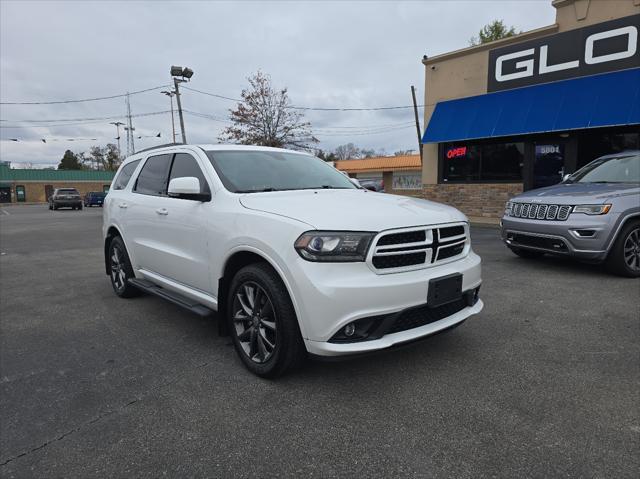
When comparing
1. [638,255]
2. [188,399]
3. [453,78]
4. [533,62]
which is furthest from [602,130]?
[188,399]

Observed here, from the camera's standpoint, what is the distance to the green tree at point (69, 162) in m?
91.8

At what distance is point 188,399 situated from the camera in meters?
2.84

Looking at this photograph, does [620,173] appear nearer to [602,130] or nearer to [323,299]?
[323,299]

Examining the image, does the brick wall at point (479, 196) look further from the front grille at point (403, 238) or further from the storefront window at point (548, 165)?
the front grille at point (403, 238)

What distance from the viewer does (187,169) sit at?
157 inches

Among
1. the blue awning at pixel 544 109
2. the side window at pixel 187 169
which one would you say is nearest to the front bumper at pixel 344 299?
the side window at pixel 187 169

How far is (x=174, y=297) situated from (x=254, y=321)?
122 centimetres

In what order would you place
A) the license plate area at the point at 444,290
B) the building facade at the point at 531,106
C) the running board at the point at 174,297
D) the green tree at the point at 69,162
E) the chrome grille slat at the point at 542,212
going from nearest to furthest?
the license plate area at the point at 444,290 → the running board at the point at 174,297 → the chrome grille slat at the point at 542,212 → the building facade at the point at 531,106 → the green tree at the point at 69,162

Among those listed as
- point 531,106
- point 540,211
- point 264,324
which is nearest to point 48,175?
point 531,106

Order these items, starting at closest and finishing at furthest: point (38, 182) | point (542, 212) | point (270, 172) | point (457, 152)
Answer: point (270, 172) → point (542, 212) → point (457, 152) → point (38, 182)

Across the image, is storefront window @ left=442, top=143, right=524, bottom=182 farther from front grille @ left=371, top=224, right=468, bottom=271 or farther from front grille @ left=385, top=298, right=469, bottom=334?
front grille @ left=385, top=298, right=469, bottom=334

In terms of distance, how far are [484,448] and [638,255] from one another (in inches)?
201

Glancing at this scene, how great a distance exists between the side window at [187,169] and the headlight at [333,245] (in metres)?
1.29

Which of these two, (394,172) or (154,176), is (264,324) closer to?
(154,176)
